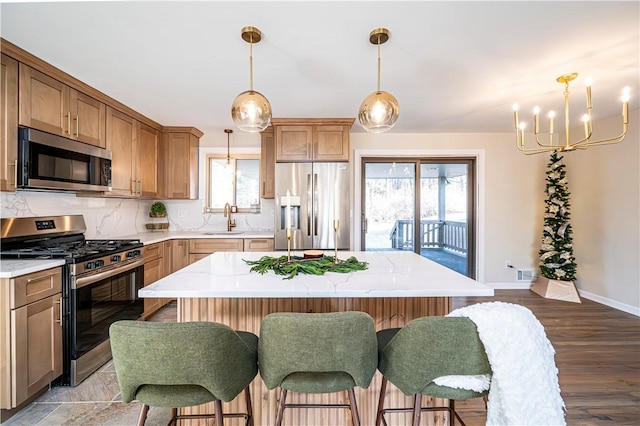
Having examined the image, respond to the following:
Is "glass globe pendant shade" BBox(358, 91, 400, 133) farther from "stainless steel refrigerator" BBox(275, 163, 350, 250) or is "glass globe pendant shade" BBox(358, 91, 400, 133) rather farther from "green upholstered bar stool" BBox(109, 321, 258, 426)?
"stainless steel refrigerator" BBox(275, 163, 350, 250)

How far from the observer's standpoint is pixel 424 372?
41.8 inches

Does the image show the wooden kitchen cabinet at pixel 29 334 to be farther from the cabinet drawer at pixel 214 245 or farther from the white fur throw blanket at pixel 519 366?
the white fur throw blanket at pixel 519 366

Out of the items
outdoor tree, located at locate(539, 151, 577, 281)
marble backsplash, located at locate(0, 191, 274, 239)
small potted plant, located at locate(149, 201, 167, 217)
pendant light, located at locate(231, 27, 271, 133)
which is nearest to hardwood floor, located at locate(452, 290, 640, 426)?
outdoor tree, located at locate(539, 151, 577, 281)

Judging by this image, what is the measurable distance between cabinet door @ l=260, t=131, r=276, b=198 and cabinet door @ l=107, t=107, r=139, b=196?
1511mm

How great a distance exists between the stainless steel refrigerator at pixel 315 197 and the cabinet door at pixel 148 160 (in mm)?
1671

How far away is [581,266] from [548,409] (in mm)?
4391

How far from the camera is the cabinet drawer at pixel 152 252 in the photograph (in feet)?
10.1

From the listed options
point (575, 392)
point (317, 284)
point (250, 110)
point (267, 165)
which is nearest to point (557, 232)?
point (575, 392)

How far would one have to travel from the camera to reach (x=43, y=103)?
227cm

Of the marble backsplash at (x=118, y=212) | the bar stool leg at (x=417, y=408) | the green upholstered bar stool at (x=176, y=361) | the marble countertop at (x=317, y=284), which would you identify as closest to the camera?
the green upholstered bar stool at (x=176, y=361)

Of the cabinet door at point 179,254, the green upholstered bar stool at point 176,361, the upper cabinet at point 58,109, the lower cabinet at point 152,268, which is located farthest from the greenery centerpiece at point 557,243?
the upper cabinet at point 58,109

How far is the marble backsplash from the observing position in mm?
2443

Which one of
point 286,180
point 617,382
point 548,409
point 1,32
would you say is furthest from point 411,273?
point 1,32

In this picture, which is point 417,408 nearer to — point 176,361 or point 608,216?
point 176,361
